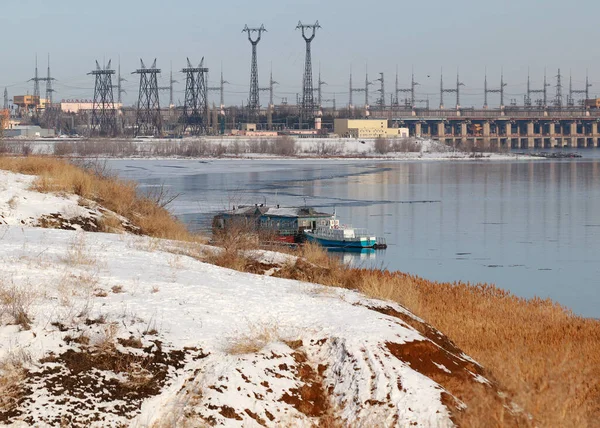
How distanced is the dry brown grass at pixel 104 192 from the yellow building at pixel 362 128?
137m

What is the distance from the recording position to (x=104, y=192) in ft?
61.3

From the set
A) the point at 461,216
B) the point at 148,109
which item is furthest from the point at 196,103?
the point at 461,216

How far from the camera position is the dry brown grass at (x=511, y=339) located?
668 centimetres

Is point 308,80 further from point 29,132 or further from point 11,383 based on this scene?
point 11,383

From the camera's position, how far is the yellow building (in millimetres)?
158375

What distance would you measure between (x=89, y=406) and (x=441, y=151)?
457 feet

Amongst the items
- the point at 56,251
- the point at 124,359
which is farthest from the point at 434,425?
the point at 56,251

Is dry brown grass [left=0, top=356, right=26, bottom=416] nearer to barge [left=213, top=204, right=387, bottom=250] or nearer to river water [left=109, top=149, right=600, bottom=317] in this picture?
river water [left=109, top=149, right=600, bottom=317]

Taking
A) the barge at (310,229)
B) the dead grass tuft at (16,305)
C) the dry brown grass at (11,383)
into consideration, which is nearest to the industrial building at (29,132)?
the barge at (310,229)

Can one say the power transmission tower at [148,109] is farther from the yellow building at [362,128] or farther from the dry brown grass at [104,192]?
the dry brown grass at [104,192]

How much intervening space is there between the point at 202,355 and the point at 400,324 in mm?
2387

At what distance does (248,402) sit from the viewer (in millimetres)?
6777

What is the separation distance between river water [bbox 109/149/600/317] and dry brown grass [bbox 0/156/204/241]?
8.45m

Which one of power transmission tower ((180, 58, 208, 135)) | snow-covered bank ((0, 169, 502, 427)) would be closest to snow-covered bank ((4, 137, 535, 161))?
power transmission tower ((180, 58, 208, 135))
